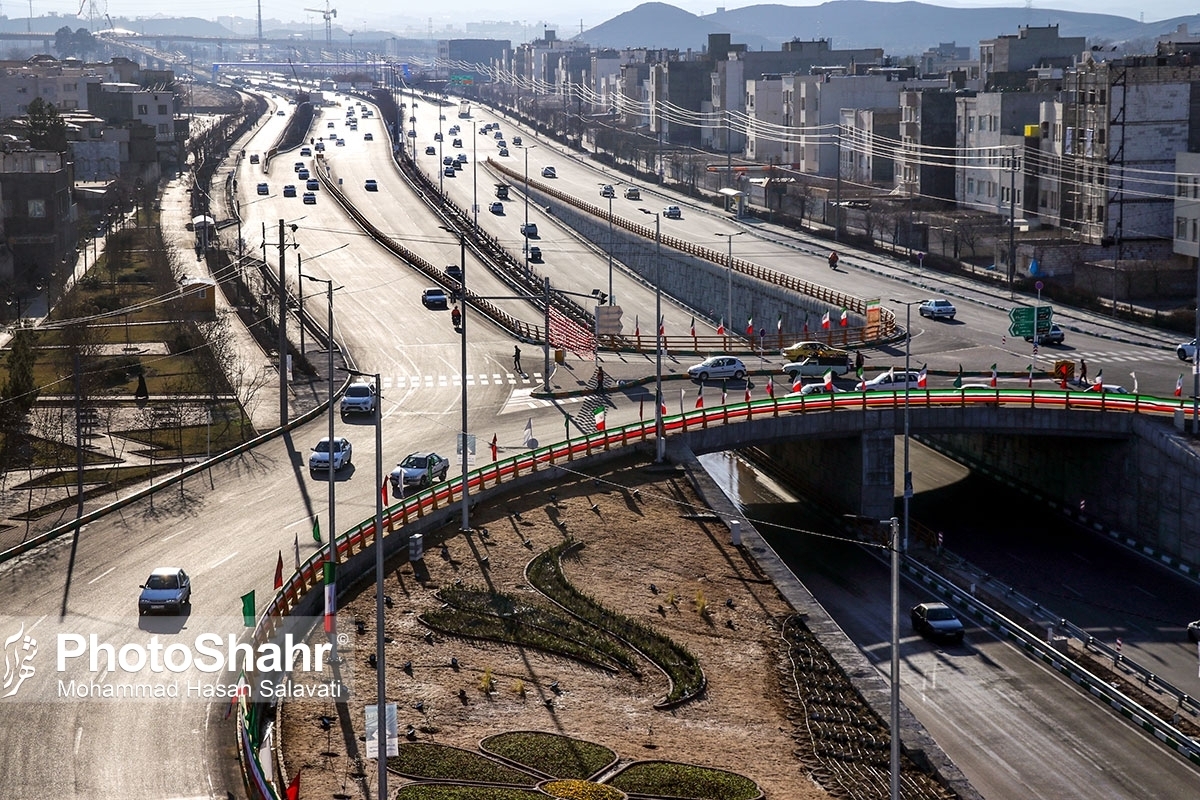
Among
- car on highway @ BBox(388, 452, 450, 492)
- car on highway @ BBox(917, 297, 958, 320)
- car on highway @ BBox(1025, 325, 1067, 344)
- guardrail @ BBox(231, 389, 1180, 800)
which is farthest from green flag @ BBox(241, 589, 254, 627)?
car on highway @ BBox(917, 297, 958, 320)

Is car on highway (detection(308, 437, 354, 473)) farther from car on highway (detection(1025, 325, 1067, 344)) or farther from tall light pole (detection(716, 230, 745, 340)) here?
tall light pole (detection(716, 230, 745, 340))

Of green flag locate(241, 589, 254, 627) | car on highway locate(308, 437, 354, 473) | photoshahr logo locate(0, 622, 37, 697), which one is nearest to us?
photoshahr logo locate(0, 622, 37, 697)

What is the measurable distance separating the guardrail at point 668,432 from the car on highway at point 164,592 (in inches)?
79.2

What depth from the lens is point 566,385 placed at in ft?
212

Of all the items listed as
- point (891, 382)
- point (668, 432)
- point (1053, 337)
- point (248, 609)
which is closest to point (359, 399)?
point (668, 432)

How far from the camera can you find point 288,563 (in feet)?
135

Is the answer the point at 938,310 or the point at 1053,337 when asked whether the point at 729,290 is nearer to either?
the point at 938,310

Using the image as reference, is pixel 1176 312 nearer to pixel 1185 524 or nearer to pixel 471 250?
pixel 1185 524

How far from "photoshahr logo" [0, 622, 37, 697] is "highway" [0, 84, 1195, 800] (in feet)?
1.03

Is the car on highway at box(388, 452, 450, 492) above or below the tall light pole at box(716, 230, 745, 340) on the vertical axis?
below

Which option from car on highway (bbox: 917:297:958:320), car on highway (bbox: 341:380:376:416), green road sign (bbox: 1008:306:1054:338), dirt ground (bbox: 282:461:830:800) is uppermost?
green road sign (bbox: 1008:306:1054:338)

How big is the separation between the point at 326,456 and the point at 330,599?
15814mm

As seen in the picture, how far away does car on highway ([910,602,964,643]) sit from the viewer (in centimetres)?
4431

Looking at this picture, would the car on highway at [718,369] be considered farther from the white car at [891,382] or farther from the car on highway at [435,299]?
the car on highway at [435,299]
